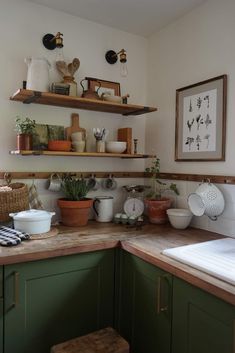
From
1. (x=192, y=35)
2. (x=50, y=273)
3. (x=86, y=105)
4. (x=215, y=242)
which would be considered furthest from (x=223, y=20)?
(x=50, y=273)

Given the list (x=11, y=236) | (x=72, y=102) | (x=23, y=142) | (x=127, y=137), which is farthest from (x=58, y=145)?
(x=11, y=236)

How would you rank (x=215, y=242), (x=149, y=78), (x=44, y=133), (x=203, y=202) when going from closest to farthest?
(x=215, y=242), (x=203, y=202), (x=44, y=133), (x=149, y=78)

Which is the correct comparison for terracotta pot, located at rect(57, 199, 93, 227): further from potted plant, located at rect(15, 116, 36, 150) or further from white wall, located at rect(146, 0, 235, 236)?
white wall, located at rect(146, 0, 235, 236)

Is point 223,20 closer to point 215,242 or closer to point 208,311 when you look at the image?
Answer: point 215,242

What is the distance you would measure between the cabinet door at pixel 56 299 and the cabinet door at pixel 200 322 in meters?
0.48

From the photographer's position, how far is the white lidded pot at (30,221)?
62.7 inches

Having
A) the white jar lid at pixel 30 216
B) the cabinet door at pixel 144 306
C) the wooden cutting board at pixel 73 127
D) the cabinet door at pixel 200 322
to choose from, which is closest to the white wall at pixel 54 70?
the wooden cutting board at pixel 73 127

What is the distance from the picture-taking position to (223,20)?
5.79 ft

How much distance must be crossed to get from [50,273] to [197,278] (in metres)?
0.73

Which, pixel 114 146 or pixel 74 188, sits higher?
pixel 114 146

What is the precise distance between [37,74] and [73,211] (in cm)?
92

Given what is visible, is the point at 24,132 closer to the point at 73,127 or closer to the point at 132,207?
the point at 73,127

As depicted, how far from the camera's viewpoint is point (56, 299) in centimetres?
Answer: 146

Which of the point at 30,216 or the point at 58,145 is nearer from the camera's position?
the point at 30,216
